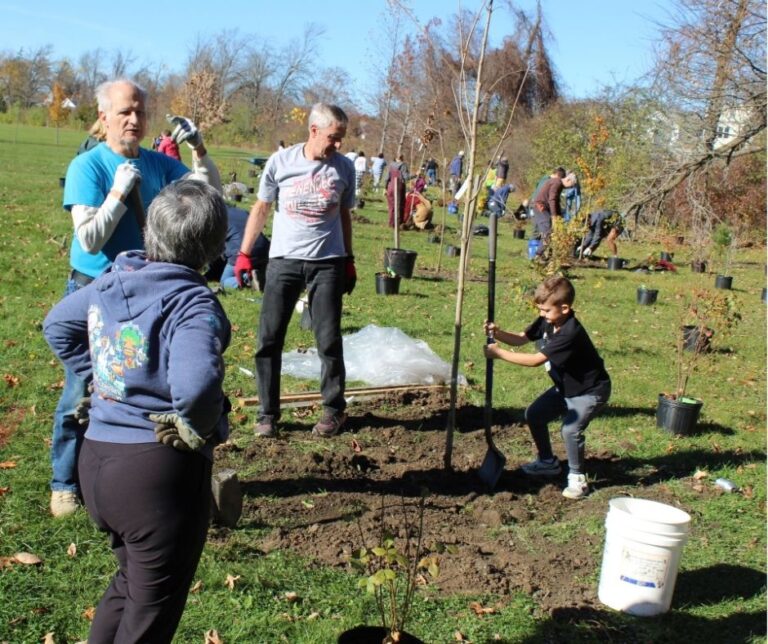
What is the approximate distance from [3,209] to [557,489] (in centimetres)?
1431

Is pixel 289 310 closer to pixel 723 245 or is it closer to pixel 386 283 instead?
pixel 386 283

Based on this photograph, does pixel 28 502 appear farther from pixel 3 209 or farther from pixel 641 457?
pixel 3 209

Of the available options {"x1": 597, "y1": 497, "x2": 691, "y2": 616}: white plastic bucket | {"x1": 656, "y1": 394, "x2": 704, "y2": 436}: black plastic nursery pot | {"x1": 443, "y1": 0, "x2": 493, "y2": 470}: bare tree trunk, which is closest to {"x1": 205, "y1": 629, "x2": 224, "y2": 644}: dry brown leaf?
{"x1": 597, "y1": 497, "x2": 691, "y2": 616}: white plastic bucket

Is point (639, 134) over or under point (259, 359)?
over

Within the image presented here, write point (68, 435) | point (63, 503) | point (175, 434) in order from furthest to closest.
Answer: point (63, 503) < point (68, 435) < point (175, 434)

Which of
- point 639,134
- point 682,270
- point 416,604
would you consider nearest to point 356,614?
point 416,604

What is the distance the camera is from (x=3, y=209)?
16047mm

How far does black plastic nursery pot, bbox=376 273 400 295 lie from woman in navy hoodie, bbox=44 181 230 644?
28.9 feet

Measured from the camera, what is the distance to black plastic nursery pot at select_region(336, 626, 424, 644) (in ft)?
9.17

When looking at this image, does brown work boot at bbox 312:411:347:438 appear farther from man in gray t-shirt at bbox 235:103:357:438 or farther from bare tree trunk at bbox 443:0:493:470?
bare tree trunk at bbox 443:0:493:470

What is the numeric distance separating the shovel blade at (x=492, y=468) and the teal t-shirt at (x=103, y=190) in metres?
2.52

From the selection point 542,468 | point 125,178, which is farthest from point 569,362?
point 125,178

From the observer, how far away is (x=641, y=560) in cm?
364

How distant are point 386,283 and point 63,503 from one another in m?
7.46
